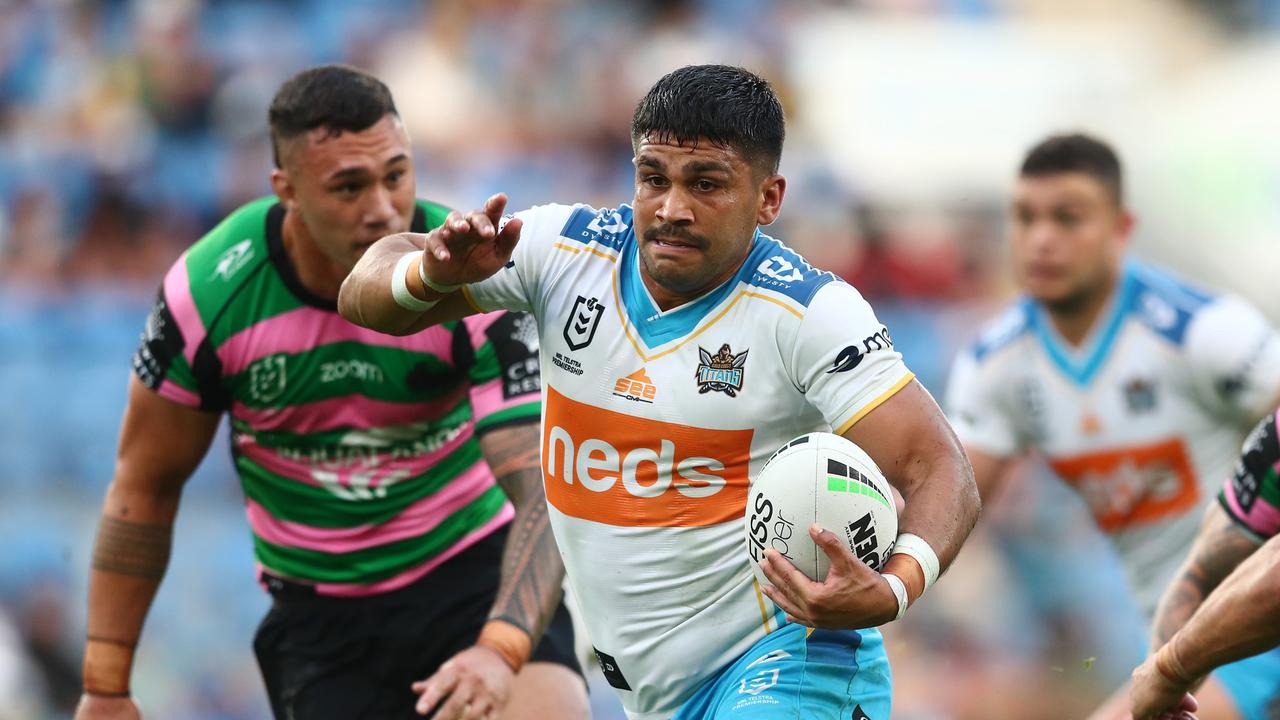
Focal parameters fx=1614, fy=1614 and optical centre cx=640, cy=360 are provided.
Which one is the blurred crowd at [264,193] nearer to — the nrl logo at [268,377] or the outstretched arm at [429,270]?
the nrl logo at [268,377]

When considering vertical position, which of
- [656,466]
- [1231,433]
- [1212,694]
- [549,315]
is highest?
[549,315]

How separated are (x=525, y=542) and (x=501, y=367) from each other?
67 centimetres

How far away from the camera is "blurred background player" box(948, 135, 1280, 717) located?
739 cm

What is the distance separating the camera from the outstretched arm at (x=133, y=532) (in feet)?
19.5

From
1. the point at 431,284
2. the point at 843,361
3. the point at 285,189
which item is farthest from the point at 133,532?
the point at 843,361

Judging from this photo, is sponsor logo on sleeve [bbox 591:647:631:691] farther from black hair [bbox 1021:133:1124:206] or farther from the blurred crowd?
the blurred crowd

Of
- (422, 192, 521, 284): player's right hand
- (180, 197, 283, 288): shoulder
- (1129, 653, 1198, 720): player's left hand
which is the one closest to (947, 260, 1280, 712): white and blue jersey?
(1129, 653, 1198, 720): player's left hand

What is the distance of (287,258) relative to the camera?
19.4 feet

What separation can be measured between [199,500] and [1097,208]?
Answer: 7.80m

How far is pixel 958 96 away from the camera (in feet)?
58.0

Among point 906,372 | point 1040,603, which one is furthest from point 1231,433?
point 1040,603

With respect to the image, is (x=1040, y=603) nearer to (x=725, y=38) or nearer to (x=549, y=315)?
(x=725, y=38)

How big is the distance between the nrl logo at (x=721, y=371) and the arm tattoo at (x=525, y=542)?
118 cm

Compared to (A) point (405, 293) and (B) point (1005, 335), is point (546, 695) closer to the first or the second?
(A) point (405, 293)
